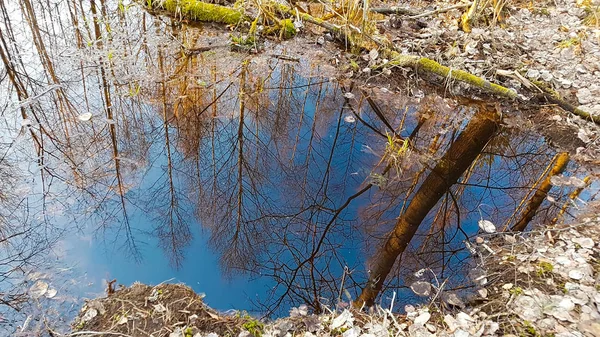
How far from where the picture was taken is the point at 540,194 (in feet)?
9.09

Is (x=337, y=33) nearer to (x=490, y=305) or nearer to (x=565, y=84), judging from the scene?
(x=565, y=84)

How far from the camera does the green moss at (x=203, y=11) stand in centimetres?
468

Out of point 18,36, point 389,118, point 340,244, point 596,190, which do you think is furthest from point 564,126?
point 18,36

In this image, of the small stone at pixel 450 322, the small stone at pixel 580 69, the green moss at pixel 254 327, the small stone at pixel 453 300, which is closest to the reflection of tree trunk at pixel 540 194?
the small stone at pixel 453 300

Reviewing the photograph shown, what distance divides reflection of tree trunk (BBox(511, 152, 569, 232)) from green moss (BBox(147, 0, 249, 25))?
3.73 metres

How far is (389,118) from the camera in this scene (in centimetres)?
346

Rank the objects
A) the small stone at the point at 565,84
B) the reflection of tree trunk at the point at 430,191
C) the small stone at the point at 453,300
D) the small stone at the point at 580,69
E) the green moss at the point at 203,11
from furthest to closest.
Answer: the green moss at the point at 203,11 → the small stone at the point at 580,69 → the small stone at the point at 565,84 → the reflection of tree trunk at the point at 430,191 → the small stone at the point at 453,300

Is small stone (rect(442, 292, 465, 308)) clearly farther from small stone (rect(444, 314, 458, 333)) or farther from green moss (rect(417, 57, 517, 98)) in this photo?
green moss (rect(417, 57, 517, 98))

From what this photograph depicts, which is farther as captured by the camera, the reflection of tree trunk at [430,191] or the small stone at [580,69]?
the small stone at [580,69]

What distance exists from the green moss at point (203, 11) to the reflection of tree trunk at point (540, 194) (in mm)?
3731

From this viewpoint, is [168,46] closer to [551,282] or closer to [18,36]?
[18,36]

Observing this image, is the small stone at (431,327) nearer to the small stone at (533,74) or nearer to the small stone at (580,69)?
the small stone at (533,74)

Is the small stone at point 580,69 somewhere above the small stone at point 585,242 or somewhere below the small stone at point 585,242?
above

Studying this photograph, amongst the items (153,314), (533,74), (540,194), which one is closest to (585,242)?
(540,194)
